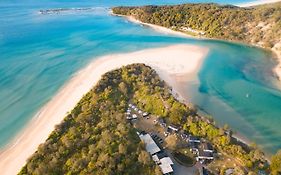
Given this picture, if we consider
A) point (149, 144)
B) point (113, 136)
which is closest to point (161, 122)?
point (149, 144)

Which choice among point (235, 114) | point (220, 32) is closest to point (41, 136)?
point (235, 114)

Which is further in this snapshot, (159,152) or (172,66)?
(172,66)

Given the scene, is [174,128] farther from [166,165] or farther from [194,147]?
[166,165]

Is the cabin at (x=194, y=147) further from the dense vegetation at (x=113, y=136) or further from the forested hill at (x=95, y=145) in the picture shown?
the forested hill at (x=95, y=145)

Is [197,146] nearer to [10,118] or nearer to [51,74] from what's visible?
[10,118]

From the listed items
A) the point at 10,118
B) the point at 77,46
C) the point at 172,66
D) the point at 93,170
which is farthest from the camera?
the point at 77,46

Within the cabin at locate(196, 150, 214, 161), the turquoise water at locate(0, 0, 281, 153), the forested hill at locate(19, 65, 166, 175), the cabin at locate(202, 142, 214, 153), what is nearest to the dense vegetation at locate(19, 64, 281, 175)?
the forested hill at locate(19, 65, 166, 175)

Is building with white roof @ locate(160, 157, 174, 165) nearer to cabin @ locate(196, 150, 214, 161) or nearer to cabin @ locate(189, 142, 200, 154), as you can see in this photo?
cabin @ locate(196, 150, 214, 161)
